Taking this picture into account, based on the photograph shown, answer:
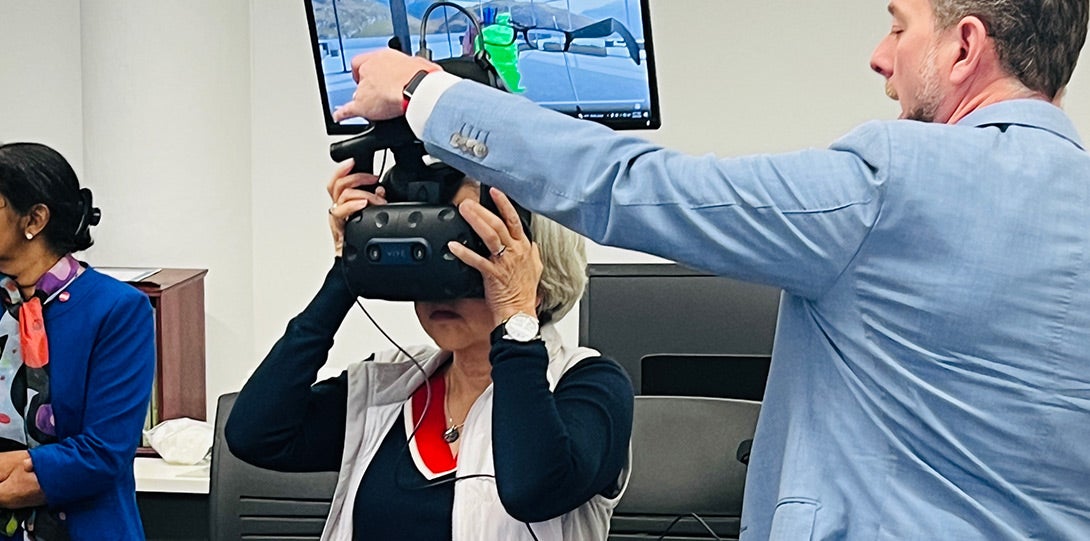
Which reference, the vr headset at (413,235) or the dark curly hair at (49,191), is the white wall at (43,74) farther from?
the vr headset at (413,235)

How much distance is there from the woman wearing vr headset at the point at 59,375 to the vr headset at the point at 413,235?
3.07 ft

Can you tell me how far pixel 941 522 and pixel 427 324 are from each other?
575mm

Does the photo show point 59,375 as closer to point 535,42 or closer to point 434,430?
point 434,430

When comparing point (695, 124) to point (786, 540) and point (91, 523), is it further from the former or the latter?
point (786, 540)

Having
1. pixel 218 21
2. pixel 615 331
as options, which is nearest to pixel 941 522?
pixel 615 331

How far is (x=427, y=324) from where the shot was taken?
1.32 m

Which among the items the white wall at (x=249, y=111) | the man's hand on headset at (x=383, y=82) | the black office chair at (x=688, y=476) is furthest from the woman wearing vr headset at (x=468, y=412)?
the white wall at (x=249, y=111)

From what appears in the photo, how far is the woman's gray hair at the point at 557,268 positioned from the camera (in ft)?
4.33

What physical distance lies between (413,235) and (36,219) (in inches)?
45.3

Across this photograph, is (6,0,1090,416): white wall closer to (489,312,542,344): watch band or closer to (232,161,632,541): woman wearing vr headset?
(232,161,632,541): woman wearing vr headset

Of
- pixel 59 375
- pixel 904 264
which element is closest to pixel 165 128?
pixel 59 375

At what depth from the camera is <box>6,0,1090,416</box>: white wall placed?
2967 millimetres

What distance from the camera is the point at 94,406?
192cm

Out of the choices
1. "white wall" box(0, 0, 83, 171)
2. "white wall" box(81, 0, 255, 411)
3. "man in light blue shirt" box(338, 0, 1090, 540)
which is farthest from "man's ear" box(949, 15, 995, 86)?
"white wall" box(0, 0, 83, 171)
